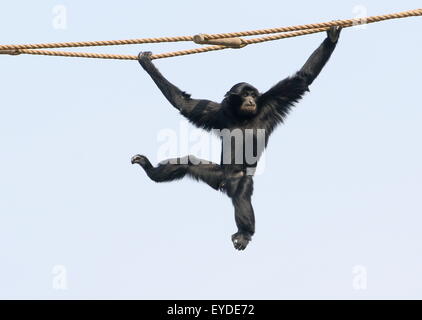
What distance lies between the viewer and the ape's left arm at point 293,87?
42.0 ft

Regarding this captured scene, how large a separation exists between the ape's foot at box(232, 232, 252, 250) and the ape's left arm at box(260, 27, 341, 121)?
7.46 ft

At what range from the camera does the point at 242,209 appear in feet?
41.2

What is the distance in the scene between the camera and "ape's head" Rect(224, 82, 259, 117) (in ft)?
43.5

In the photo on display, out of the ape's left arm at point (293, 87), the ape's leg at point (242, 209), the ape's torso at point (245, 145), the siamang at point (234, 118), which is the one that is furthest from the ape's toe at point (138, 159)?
the ape's left arm at point (293, 87)

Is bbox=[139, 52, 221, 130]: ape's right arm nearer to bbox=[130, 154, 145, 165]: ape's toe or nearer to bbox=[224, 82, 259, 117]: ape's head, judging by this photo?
bbox=[224, 82, 259, 117]: ape's head

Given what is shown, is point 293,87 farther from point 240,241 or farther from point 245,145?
point 240,241

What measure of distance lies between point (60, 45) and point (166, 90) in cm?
266

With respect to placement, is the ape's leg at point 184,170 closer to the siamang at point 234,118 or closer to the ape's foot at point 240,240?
the siamang at point 234,118

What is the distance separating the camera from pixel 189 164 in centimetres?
1349

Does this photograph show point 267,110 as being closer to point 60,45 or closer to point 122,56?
point 122,56

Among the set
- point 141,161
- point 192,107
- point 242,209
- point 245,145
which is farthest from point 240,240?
point 192,107

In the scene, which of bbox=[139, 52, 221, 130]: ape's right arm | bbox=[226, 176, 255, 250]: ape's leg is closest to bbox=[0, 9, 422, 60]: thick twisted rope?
bbox=[139, 52, 221, 130]: ape's right arm

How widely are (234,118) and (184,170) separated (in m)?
1.25

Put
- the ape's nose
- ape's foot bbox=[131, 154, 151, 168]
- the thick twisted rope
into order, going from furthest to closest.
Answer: ape's foot bbox=[131, 154, 151, 168] → the ape's nose → the thick twisted rope
